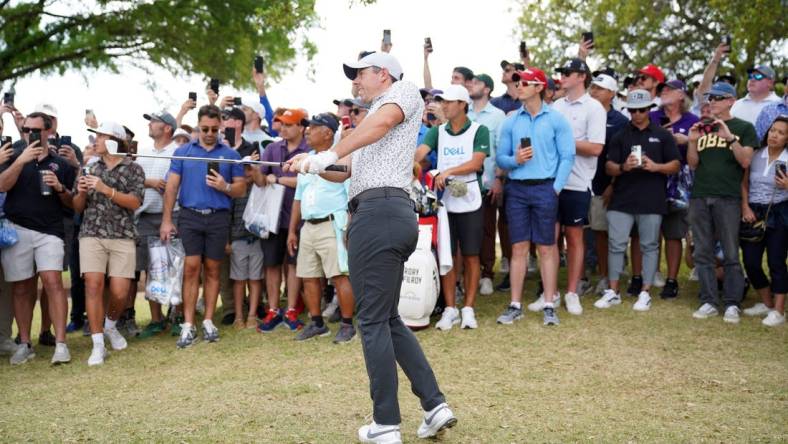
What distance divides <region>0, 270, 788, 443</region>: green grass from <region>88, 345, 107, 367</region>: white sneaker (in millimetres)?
98

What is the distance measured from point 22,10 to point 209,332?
14.1m

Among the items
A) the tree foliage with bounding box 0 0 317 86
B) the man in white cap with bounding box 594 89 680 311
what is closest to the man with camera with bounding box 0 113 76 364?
the man in white cap with bounding box 594 89 680 311

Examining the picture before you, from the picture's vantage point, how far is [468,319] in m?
8.27

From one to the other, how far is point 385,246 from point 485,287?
5071 millimetres

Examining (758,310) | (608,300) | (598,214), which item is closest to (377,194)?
(608,300)

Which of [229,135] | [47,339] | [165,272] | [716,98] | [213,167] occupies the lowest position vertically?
[47,339]

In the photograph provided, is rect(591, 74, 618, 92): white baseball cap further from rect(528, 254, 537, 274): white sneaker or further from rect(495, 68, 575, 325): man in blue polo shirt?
rect(528, 254, 537, 274): white sneaker

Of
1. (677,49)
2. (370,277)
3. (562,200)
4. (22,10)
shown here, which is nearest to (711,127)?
(562,200)

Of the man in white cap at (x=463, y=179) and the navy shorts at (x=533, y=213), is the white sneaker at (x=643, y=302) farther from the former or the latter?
the man in white cap at (x=463, y=179)

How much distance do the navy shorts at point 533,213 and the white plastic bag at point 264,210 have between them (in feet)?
7.74

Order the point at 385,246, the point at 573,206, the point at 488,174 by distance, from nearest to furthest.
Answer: the point at 385,246
the point at 573,206
the point at 488,174

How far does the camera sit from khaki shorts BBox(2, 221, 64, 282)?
8.34 m

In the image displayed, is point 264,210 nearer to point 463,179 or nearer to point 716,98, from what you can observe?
point 463,179

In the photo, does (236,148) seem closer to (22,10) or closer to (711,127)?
(711,127)
